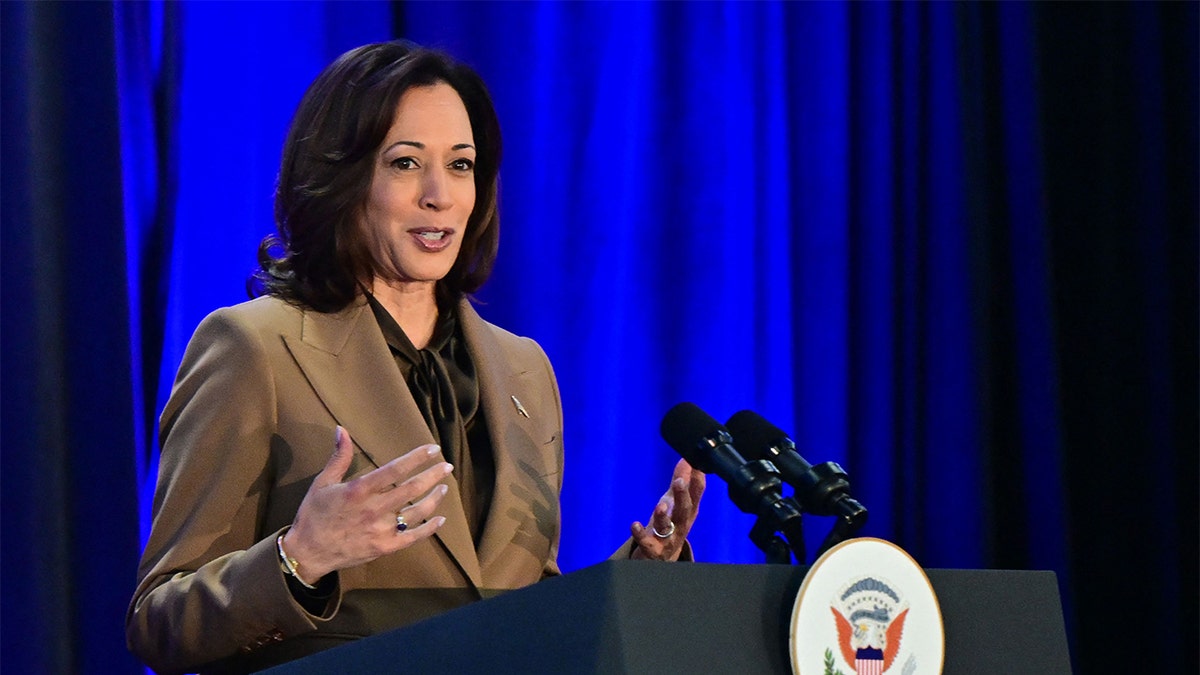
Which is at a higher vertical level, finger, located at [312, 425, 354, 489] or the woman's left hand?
finger, located at [312, 425, 354, 489]

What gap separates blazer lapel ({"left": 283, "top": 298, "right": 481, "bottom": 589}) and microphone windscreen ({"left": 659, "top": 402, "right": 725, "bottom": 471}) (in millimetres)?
391

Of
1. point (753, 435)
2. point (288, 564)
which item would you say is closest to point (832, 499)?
point (753, 435)

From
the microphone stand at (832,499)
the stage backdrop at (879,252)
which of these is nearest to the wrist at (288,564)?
the microphone stand at (832,499)

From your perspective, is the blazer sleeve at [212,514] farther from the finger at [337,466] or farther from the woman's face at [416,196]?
the woman's face at [416,196]

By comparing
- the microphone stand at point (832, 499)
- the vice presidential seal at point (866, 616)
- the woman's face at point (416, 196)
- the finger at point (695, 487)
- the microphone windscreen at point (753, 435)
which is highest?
the woman's face at point (416, 196)

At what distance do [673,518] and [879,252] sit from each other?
5.30 ft

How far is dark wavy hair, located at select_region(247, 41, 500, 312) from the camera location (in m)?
1.86

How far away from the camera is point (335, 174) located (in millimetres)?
1871

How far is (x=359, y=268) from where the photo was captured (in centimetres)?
189

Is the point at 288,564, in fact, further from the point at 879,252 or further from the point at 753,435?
the point at 879,252

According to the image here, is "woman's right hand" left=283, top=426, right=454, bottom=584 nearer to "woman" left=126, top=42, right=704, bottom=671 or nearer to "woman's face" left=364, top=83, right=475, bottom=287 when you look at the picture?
"woman" left=126, top=42, right=704, bottom=671

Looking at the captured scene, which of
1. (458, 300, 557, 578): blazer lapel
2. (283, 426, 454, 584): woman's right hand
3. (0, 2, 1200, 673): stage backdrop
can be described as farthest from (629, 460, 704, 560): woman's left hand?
(0, 2, 1200, 673): stage backdrop

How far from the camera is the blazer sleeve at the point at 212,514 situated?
4.90 feet

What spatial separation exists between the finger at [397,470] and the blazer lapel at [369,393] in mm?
397
